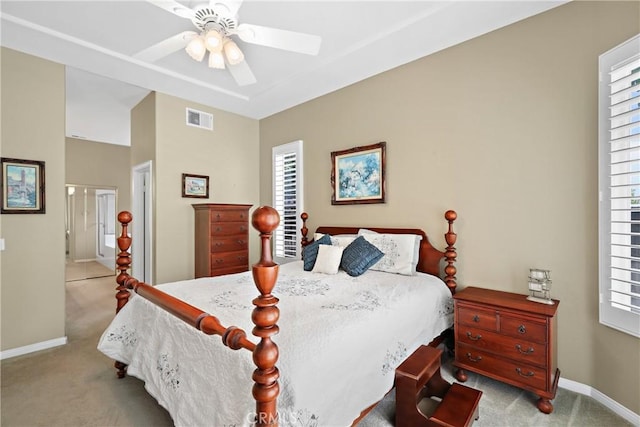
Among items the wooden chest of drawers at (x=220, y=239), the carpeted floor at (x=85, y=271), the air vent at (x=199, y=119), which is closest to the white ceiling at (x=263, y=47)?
the air vent at (x=199, y=119)

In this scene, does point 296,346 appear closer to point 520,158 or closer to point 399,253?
point 399,253

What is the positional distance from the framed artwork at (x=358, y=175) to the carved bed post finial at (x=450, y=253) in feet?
2.81

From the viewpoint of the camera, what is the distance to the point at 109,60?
321 centimetres

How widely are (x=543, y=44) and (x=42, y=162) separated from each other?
4.88 m

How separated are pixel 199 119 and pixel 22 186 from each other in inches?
87.5

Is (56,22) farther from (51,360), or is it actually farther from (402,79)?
(402,79)

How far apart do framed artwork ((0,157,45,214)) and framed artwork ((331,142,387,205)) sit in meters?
3.25

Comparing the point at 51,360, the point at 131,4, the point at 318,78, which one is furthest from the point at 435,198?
the point at 51,360

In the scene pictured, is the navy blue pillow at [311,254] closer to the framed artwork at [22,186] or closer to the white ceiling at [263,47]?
the white ceiling at [263,47]

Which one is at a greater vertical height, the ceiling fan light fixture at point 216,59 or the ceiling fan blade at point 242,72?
the ceiling fan blade at point 242,72

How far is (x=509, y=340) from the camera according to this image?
84.3 inches

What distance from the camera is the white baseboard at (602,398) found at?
1.89 metres

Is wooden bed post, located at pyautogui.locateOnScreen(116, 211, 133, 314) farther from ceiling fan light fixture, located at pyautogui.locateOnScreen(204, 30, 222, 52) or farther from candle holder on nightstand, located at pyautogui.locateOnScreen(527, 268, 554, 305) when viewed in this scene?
candle holder on nightstand, located at pyautogui.locateOnScreen(527, 268, 554, 305)
